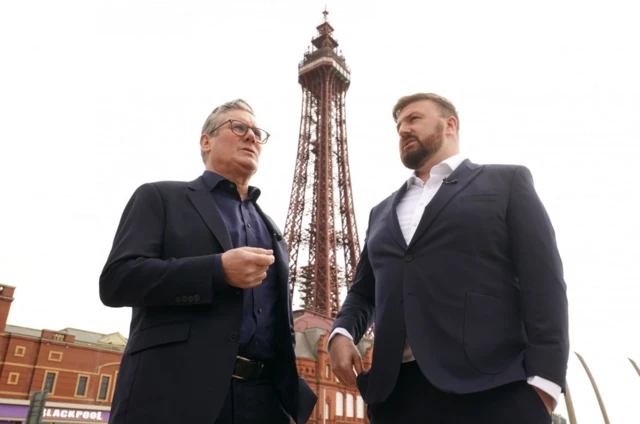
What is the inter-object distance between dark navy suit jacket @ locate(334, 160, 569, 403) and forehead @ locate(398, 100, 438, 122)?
0.48 meters

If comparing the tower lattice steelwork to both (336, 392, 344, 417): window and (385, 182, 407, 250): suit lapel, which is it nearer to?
(336, 392, 344, 417): window

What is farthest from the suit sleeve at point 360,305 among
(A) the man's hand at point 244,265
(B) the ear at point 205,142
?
(B) the ear at point 205,142

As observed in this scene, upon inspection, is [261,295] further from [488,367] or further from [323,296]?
[323,296]

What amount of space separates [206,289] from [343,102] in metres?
54.8

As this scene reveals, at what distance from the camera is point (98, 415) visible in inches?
1006

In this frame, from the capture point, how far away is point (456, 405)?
2166 millimetres

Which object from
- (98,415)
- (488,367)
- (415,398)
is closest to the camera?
(488,367)

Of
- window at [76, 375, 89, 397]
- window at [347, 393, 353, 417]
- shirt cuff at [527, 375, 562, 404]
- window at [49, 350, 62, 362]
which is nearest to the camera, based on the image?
shirt cuff at [527, 375, 562, 404]

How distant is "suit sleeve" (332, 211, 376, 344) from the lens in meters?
2.97

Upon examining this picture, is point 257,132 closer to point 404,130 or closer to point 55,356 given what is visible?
point 404,130

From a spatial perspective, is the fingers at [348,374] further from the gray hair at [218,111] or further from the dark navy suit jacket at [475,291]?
the gray hair at [218,111]

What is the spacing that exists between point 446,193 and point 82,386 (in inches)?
1102

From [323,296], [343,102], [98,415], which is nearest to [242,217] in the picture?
[98,415]

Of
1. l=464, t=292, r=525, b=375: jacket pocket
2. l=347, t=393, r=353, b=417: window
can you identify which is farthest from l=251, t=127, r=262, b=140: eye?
l=347, t=393, r=353, b=417: window
